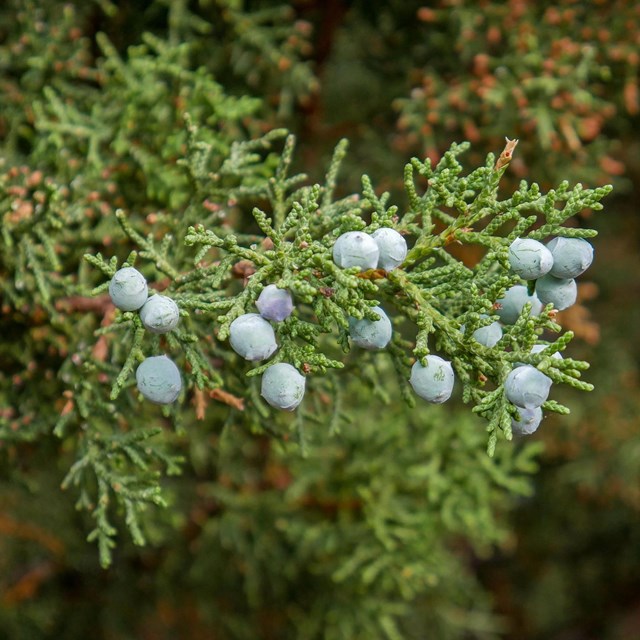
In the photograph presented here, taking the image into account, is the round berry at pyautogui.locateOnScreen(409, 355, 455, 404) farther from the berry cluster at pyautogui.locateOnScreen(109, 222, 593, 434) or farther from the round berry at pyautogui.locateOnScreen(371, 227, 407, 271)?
the round berry at pyautogui.locateOnScreen(371, 227, 407, 271)

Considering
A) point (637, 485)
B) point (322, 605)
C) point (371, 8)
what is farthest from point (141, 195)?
point (637, 485)

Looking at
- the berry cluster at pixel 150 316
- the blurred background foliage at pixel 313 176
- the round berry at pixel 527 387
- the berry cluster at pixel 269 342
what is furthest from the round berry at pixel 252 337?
the blurred background foliage at pixel 313 176

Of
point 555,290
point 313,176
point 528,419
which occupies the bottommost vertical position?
point 313,176

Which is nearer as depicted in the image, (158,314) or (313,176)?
(158,314)

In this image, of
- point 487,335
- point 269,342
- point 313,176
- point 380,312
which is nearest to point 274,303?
point 269,342

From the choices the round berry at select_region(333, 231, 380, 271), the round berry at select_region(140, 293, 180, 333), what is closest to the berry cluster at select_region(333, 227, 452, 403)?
the round berry at select_region(333, 231, 380, 271)

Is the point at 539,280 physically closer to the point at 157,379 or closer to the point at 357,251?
the point at 357,251

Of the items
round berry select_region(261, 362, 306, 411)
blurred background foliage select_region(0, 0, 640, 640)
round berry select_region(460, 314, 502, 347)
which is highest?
round berry select_region(261, 362, 306, 411)

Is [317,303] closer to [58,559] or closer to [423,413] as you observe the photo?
[423,413]
